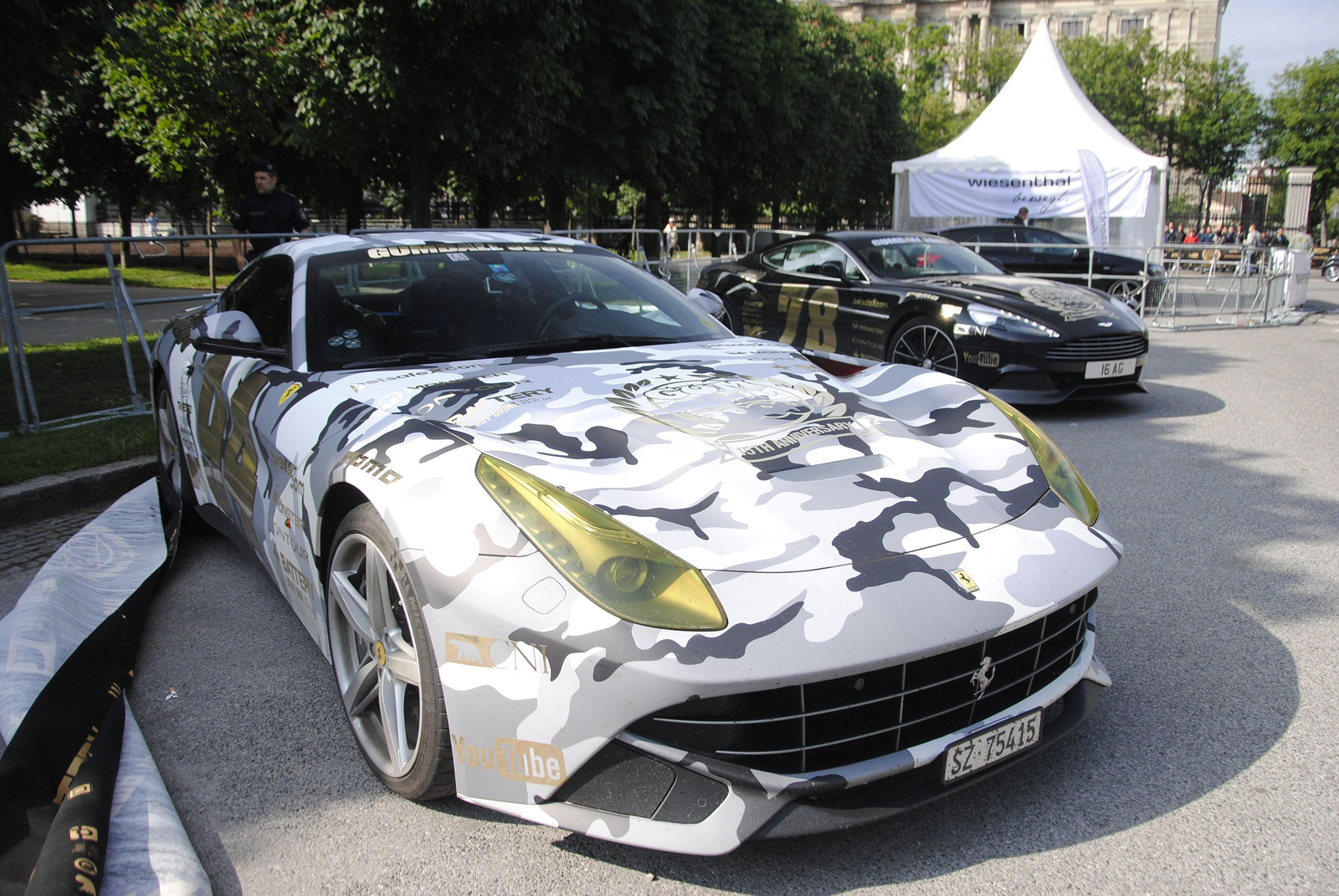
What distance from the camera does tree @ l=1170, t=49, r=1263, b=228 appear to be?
49.9 m

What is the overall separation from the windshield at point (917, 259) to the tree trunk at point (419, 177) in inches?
333

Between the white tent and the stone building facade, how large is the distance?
204 feet

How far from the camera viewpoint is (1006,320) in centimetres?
696

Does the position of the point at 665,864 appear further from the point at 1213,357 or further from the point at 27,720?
the point at 1213,357

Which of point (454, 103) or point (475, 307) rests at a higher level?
point (454, 103)

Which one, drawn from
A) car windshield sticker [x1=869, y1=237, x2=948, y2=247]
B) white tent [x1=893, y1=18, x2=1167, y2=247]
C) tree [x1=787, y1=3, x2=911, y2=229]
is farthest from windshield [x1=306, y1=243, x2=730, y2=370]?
tree [x1=787, y1=3, x2=911, y2=229]

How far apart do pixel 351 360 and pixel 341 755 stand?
1250 mm

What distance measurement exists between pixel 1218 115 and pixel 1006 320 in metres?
53.1

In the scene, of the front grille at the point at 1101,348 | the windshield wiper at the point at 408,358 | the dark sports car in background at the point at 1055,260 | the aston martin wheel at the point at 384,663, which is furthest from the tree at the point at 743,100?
the aston martin wheel at the point at 384,663

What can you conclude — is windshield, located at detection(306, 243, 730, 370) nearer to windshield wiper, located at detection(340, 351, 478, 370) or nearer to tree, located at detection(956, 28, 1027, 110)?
windshield wiper, located at detection(340, 351, 478, 370)

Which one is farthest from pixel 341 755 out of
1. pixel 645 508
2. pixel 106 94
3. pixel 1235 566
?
pixel 106 94

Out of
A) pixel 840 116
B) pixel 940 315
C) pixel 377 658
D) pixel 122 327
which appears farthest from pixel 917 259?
pixel 840 116

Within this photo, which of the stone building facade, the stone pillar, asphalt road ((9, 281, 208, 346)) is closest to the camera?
asphalt road ((9, 281, 208, 346))

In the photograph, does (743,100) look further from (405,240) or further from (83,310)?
(405,240)
